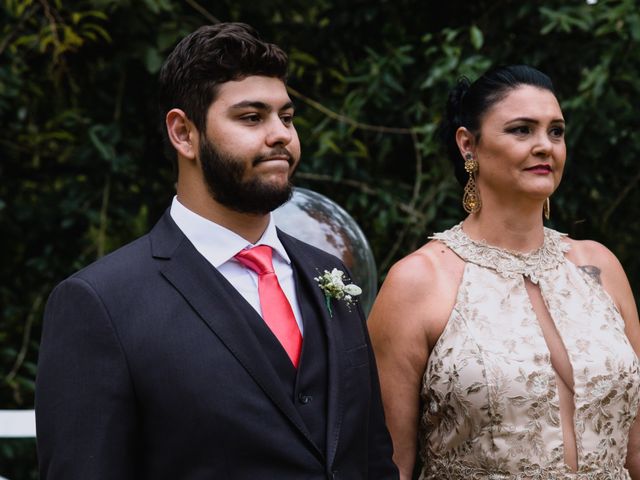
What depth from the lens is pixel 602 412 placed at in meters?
2.96

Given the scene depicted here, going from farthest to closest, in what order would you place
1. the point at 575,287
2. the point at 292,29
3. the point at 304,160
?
the point at 292,29 < the point at 304,160 < the point at 575,287

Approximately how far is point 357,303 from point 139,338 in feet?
2.34

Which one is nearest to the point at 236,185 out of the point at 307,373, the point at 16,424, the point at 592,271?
the point at 307,373

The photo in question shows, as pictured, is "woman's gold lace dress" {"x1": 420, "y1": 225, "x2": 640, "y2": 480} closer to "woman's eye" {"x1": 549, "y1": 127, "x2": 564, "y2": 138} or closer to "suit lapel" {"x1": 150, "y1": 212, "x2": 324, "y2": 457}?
"woman's eye" {"x1": 549, "y1": 127, "x2": 564, "y2": 138}

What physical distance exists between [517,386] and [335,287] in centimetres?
75

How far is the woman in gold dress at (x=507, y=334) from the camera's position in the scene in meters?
2.92

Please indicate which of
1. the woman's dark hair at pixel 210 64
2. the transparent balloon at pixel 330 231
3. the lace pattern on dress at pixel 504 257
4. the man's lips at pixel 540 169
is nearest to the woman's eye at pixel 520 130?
the man's lips at pixel 540 169

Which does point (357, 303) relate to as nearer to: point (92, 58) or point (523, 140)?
point (523, 140)

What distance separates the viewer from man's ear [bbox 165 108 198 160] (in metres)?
2.33

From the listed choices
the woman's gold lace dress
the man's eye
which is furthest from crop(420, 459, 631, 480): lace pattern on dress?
the man's eye

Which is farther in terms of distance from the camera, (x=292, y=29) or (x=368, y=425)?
(x=292, y=29)

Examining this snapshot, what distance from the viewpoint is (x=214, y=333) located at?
7.09 feet

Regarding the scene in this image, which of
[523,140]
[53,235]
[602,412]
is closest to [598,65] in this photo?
[523,140]

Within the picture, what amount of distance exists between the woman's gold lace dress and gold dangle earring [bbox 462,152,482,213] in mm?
182
